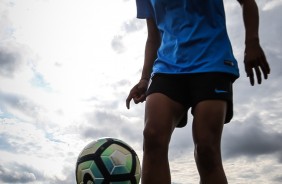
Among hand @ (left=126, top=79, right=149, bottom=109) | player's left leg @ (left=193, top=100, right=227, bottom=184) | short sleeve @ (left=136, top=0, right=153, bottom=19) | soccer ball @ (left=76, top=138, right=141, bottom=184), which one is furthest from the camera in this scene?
soccer ball @ (left=76, top=138, right=141, bottom=184)

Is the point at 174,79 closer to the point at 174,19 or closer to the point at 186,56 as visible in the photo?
the point at 186,56

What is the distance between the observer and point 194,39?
3.35 m

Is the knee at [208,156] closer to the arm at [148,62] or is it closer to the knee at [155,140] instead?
the knee at [155,140]

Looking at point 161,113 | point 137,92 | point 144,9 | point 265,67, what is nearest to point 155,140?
point 161,113

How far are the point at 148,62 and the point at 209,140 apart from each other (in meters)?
1.26

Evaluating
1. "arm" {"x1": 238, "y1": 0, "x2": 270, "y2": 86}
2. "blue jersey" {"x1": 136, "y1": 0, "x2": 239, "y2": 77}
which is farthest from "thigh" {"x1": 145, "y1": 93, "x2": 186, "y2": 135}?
"arm" {"x1": 238, "y1": 0, "x2": 270, "y2": 86}

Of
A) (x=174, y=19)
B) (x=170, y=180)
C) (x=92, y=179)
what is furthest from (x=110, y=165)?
(x=174, y=19)

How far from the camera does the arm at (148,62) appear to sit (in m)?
3.83

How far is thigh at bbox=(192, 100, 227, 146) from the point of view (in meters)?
2.97

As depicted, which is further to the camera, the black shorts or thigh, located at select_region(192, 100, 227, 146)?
the black shorts

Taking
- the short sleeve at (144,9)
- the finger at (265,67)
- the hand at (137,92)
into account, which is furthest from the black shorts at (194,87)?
the short sleeve at (144,9)

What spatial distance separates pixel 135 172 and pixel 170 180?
178 cm

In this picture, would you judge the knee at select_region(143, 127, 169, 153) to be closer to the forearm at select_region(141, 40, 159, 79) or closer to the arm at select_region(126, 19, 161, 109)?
the arm at select_region(126, 19, 161, 109)

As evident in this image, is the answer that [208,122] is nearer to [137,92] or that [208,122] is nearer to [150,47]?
[137,92]
